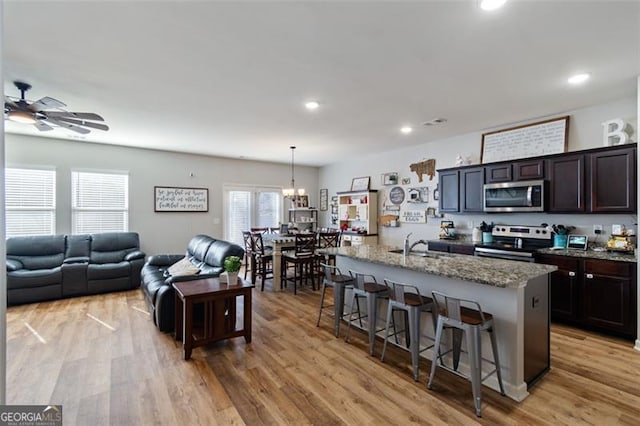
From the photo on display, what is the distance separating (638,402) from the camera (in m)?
2.27

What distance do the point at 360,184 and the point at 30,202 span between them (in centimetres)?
648

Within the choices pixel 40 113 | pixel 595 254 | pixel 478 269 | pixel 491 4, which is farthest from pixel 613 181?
pixel 40 113

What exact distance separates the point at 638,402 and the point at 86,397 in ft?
13.6

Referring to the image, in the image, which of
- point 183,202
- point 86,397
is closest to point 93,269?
point 183,202

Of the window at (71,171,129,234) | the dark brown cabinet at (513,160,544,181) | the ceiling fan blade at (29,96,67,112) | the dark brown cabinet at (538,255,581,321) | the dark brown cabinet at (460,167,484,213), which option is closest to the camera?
the ceiling fan blade at (29,96,67,112)

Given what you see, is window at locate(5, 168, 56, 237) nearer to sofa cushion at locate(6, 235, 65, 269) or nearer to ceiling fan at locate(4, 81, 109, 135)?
sofa cushion at locate(6, 235, 65, 269)

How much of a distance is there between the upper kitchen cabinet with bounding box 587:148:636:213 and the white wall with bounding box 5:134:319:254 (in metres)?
5.23

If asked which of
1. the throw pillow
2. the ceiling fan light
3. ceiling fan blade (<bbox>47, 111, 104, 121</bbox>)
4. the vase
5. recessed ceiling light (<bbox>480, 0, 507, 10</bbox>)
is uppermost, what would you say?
recessed ceiling light (<bbox>480, 0, 507, 10</bbox>)

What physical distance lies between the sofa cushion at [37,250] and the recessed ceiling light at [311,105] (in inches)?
194

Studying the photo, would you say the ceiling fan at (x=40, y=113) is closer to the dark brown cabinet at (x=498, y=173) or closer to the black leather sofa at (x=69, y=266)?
the black leather sofa at (x=69, y=266)

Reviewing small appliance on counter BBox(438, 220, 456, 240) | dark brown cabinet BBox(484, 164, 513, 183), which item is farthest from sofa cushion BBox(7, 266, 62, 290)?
dark brown cabinet BBox(484, 164, 513, 183)

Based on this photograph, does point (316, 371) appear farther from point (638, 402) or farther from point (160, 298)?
point (638, 402)

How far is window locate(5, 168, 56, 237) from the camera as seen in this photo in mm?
5250

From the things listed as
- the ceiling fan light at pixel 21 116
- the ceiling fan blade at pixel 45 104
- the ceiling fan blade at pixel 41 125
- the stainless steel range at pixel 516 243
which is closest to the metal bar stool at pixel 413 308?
the stainless steel range at pixel 516 243
